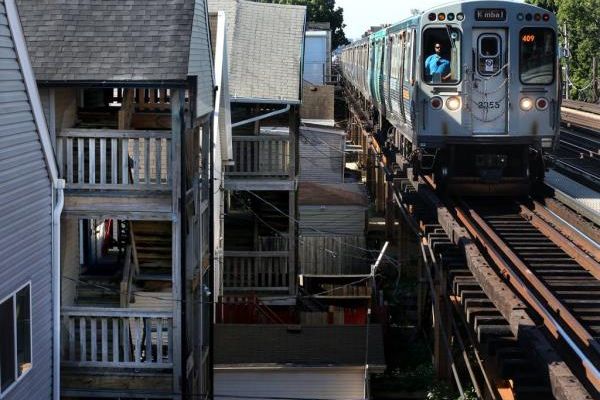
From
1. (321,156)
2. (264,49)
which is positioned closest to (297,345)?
(264,49)

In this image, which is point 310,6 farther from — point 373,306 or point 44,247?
point 44,247

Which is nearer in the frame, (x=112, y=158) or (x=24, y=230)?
(x=24, y=230)

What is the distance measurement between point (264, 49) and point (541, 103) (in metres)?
5.16

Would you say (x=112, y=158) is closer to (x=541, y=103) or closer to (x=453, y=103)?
(x=453, y=103)

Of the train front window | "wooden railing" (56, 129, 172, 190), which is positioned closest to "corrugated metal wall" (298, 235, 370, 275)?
the train front window

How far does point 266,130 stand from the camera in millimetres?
20000


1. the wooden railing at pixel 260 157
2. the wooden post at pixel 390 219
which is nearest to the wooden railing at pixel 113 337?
the wooden railing at pixel 260 157

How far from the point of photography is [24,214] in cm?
799

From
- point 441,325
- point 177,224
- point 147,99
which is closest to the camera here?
point 177,224

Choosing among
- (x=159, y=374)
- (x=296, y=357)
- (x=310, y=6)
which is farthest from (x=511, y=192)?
(x=310, y=6)

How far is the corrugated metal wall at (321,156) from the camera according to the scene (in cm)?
2764

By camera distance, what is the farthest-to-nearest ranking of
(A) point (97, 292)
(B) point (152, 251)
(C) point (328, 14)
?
1. (C) point (328, 14)
2. (B) point (152, 251)
3. (A) point (97, 292)

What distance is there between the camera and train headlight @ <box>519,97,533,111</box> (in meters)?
14.6

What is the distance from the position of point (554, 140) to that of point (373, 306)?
14.3 feet
